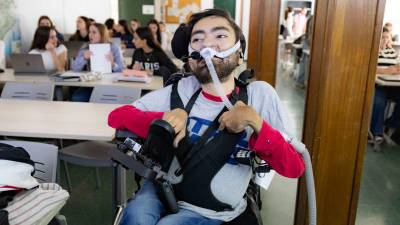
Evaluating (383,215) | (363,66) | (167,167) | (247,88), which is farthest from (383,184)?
(167,167)

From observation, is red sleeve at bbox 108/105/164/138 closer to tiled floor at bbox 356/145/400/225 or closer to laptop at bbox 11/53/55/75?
tiled floor at bbox 356/145/400/225

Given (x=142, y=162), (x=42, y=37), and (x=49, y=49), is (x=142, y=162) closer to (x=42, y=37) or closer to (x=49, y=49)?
(x=49, y=49)

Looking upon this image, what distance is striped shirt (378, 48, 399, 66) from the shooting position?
4637 millimetres

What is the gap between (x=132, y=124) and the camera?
60.9 inches

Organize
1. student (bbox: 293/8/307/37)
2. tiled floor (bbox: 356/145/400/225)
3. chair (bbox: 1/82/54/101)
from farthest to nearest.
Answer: student (bbox: 293/8/307/37) < chair (bbox: 1/82/54/101) < tiled floor (bbox: 356/145/400/225)

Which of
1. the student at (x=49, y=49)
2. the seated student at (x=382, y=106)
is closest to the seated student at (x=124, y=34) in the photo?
the student at (x=49, y=49)

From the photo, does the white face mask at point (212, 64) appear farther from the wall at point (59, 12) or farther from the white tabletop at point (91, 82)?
the wall at point (59, 12)

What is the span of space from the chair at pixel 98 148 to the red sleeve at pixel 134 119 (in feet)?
2.67

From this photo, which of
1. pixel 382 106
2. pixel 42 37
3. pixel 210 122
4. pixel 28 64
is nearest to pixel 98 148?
pixel 210 122

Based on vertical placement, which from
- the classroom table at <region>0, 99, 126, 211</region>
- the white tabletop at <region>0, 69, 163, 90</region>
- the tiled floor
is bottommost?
the tiled floor

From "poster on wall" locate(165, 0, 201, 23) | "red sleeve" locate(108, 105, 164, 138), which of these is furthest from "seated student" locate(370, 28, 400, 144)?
"poster on wall" locate(165, 0, 201, 23)

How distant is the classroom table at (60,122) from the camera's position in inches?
83.6

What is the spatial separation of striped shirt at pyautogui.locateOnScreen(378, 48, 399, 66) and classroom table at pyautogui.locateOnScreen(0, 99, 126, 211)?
334cm

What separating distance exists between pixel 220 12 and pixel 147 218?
83 cm
